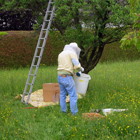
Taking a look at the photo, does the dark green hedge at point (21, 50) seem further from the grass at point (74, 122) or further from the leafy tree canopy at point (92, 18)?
the grass at point (74, 122)

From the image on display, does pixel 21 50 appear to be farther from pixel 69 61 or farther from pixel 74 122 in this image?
pixel 74 122

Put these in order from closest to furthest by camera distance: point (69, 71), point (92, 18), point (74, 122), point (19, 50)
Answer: point (74, 122) → point (69, 71) → point (92, 18) → point (19, 50)

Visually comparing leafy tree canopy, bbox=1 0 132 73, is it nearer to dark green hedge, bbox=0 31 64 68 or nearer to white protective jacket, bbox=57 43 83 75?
white protective jacket, bbox=57 43 83 75

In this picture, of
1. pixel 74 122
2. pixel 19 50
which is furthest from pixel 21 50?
pixel 74 122

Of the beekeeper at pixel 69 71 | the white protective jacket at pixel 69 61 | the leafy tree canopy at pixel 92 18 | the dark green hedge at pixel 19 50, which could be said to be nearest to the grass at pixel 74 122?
the beekeeper at pixel 69 71

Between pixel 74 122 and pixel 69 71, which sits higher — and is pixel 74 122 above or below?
below

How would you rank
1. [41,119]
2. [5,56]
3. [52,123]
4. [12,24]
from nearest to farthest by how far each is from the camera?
[52,123]
[41,119]
[5,56]
[12,24]

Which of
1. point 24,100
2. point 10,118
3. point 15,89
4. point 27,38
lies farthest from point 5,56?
point 10,118

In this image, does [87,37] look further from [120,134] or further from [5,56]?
[5,56]

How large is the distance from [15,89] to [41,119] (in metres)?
3.44

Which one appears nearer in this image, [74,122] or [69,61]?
[74,122]

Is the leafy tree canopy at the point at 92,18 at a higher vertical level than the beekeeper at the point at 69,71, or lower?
higher

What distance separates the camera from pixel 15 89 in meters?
8.15

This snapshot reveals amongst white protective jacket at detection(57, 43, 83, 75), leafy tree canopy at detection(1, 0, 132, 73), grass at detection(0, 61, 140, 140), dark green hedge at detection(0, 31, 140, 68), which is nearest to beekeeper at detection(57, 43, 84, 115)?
white protective jacket at detection(57, 43, 83, 75)
